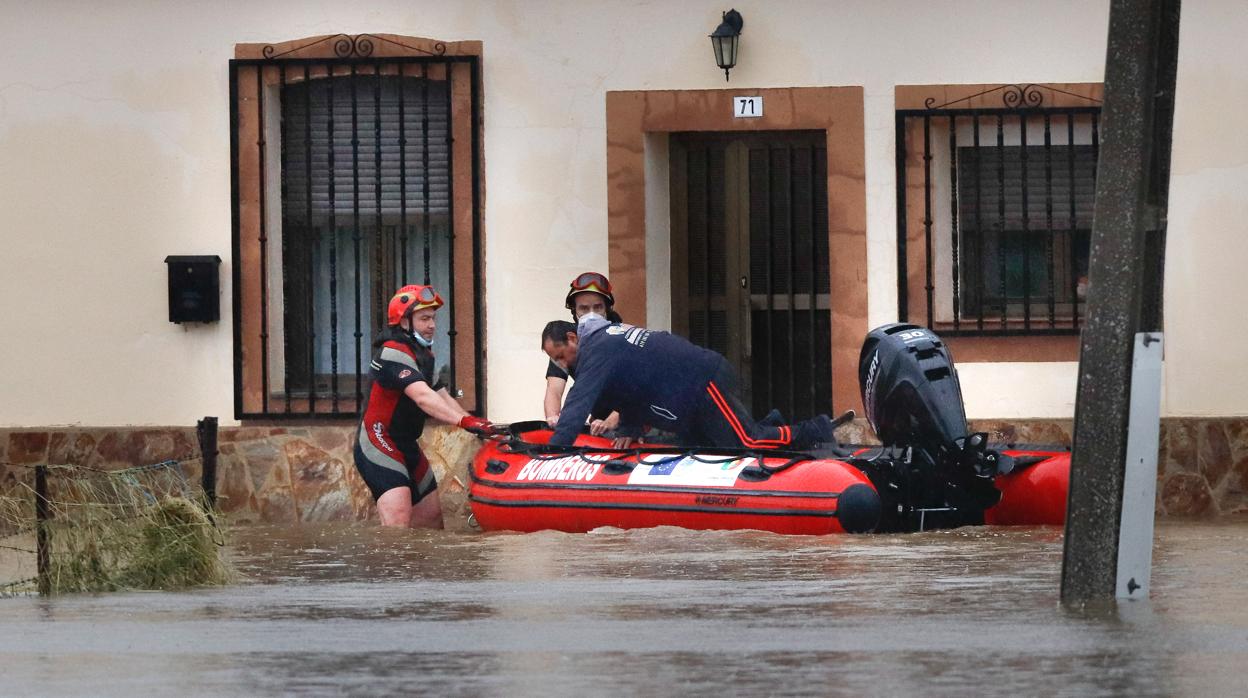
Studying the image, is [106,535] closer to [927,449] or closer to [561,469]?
[561,469]

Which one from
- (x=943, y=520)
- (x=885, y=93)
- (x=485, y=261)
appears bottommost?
(x=943, y=520)

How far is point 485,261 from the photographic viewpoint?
1402 centimetres

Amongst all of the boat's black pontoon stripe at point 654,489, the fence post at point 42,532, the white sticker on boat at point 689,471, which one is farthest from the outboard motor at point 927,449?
the fence post at point 42,532

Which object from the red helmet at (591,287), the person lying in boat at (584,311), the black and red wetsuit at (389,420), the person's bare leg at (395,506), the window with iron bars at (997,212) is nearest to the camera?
the black and red wetsuit at (389,420)

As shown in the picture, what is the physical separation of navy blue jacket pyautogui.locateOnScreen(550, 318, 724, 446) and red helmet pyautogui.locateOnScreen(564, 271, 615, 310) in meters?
0.88

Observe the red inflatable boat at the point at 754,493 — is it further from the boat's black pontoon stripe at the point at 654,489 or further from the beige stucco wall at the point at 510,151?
the beige stucco wall at the point at 510,151

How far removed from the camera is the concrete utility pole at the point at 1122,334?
7.12 meters

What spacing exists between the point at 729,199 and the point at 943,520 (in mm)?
3647

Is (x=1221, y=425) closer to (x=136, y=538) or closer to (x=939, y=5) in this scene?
(x=939, y=5)

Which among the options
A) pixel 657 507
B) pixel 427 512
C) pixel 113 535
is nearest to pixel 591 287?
pixel 427 512

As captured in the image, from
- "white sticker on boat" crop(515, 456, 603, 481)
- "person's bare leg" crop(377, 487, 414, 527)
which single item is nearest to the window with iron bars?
"white sticker on boat" crop(515, 456, 603, 481)

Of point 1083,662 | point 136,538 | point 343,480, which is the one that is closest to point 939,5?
point 343,480

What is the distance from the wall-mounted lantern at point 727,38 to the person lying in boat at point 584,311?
58.0 inches

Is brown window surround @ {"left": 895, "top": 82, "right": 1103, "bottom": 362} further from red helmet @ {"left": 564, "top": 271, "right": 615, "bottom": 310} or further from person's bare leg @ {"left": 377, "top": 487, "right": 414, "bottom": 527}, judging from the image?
person's bare leg @ {"left": 377, "top": 487, "right": 414, "bottom": 527}
